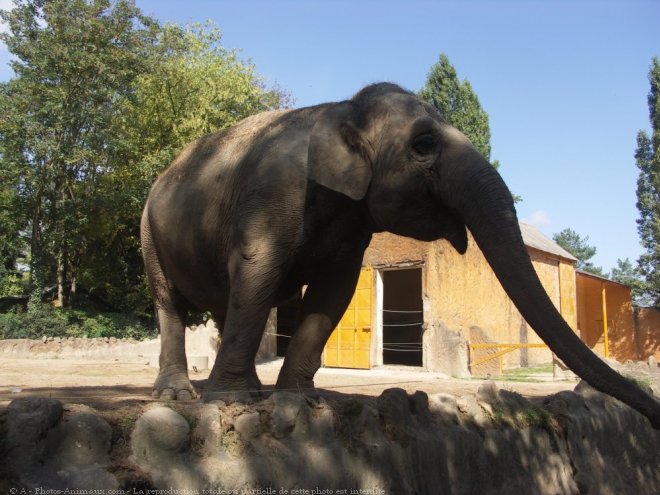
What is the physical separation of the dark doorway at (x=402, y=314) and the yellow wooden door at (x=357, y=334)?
7.25 meters

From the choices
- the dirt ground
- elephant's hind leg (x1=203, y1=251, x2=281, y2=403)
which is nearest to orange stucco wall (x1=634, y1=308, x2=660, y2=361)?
the dirt ground

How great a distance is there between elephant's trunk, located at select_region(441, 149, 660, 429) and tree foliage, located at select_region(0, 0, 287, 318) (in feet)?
62.2

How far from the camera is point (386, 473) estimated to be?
143 inches

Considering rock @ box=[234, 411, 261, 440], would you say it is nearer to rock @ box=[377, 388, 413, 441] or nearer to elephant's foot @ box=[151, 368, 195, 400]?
rock @ box=[377, 388, 413, 441]

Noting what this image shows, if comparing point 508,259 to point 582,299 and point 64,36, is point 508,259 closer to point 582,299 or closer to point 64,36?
point 64,36

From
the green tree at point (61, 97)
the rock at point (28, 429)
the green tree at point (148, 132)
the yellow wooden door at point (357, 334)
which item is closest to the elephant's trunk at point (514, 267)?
the rock at point (28, 429)

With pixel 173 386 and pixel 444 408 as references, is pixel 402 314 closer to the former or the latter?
pixel 173 386

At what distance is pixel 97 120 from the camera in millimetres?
22906

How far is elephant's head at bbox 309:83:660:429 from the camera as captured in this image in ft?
12.6

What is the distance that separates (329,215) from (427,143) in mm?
846

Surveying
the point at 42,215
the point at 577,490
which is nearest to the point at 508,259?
the point at 577,490

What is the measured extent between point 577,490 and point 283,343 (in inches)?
803

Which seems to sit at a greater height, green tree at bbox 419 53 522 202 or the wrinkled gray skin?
green tree at bbox 419 53 522 202

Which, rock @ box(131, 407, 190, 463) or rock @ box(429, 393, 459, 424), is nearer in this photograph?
rock @ box(131, 407, 190, 463)
